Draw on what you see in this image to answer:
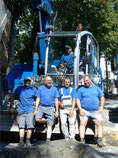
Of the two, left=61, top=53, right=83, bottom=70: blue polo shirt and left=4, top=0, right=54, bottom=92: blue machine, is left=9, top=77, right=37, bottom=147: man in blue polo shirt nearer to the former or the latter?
left=61, top=53, right=83, bottom=70: blue polo shirt

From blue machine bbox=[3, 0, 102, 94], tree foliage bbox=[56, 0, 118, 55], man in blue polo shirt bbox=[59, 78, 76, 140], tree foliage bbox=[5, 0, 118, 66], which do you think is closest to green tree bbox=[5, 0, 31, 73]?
tree foliage bbox=[5, 0, 118, 66]

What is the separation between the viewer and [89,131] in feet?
24.7

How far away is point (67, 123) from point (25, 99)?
3.99 ft

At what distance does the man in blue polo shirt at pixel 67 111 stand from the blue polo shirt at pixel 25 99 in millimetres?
731

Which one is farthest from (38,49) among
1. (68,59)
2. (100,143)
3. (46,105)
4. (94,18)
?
(94,18)

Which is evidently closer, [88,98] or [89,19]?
[88,98]

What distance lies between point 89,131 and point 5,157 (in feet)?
8.53

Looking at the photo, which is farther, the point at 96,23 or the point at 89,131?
the point at 96,23

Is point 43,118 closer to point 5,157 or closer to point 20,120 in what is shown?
point 20,120

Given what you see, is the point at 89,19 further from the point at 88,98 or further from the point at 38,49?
the point at 88,98

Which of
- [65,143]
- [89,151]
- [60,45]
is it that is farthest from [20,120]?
[60,45]

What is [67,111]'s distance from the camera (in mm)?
7266

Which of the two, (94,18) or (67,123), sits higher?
(94,18)

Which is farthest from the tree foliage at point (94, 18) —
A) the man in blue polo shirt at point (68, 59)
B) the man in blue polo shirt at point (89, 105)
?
the man in blue polo shirt at point (89, 105)
